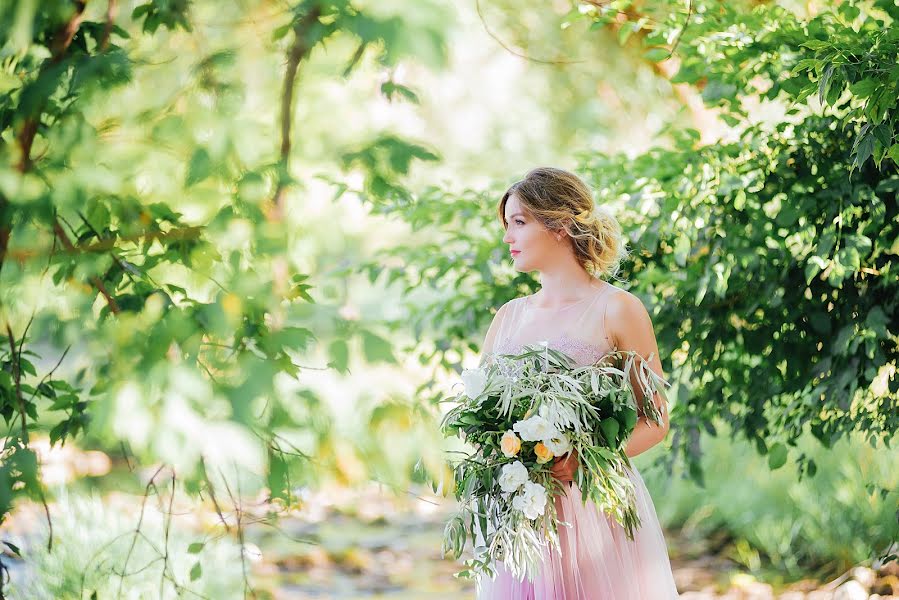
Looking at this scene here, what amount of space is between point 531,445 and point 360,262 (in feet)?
7.03

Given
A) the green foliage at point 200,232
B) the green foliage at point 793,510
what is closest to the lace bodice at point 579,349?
the green foliage at point 200,232

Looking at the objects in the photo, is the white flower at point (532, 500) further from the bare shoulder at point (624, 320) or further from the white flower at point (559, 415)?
the bare shoulder at point (624, 320)

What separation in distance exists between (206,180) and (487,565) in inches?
56.1

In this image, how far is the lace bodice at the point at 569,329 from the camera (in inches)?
98.4

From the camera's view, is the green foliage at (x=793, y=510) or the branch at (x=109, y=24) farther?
the green foliage at (x=793, y=510)

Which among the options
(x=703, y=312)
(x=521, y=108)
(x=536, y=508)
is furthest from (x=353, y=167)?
(x=521, y=108)

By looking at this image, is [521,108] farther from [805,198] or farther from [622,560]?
[622,560]

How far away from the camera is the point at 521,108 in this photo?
11617mm

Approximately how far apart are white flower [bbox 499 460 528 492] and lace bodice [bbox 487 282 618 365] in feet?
1.32

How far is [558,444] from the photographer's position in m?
2.19

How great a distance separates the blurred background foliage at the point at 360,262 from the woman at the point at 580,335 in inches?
18.4

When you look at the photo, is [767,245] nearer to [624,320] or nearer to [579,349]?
[624,320]

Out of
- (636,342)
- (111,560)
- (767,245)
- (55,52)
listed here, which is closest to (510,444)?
(636,342)

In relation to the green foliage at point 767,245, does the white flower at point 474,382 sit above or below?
below
